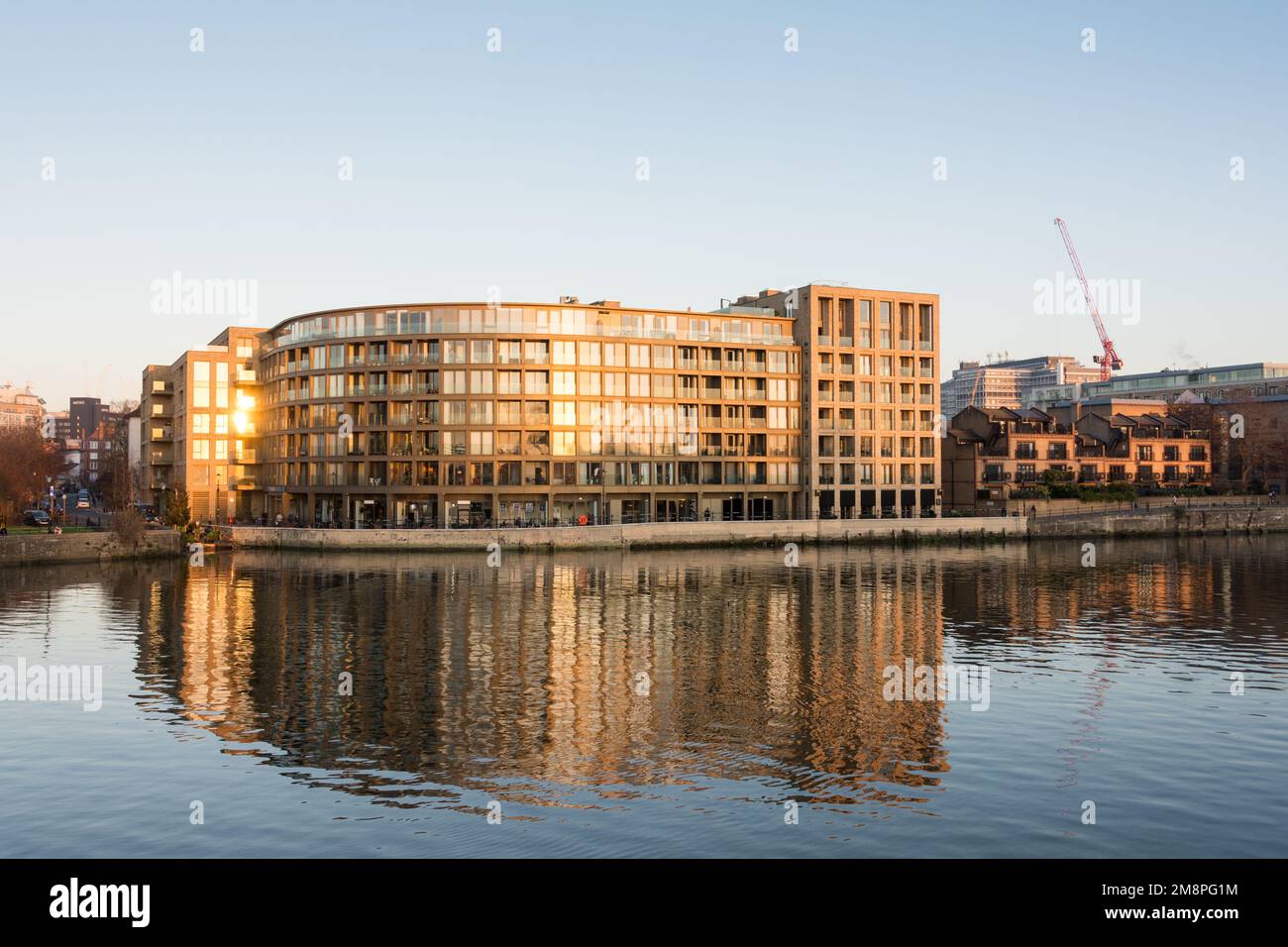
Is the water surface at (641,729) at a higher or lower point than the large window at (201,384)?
lower

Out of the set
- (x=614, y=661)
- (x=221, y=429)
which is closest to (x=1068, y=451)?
(x=221, y=429)

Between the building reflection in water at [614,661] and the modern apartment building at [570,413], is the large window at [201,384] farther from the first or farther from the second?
the building reflection in water at [614,661]

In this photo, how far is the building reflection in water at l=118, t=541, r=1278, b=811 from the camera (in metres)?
27.2

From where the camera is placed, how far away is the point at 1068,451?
6024 inches

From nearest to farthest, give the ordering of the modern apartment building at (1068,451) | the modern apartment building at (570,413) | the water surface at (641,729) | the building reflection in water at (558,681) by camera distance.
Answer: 1. the water surface at (641,729)
2. the building reflection in water at (558,681)
3. the modern apartment building at (570,413)
4. the modern apartment building at (1068,451)

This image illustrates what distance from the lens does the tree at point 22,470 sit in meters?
122

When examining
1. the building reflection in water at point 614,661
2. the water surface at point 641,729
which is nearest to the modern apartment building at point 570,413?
the building reflection in water at point 614,661

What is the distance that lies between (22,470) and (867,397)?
4231 inches

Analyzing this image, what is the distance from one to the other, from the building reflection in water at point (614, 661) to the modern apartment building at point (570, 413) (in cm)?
3344

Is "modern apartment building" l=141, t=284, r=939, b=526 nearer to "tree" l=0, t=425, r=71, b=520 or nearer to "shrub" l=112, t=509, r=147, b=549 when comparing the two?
"tree" l=0, t=425, r=71, b=520

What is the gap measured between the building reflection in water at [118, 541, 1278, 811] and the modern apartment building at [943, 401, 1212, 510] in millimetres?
61816

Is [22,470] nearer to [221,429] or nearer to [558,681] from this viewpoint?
[221,429]
